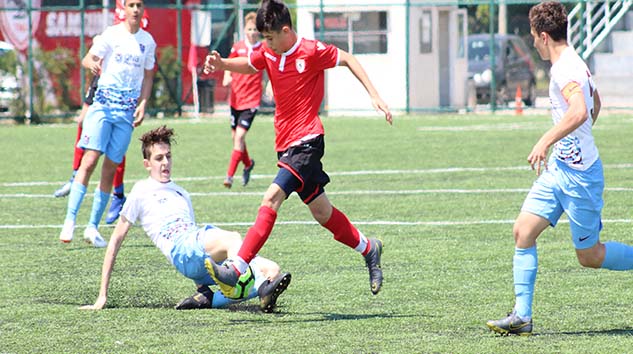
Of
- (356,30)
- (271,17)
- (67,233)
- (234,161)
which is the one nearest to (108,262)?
(271,17)

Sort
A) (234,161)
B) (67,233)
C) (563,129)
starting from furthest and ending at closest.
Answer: (234,161)
(67,233)
(563,129)

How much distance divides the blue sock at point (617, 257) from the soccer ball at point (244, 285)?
6.94 ft

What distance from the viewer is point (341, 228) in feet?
27.6

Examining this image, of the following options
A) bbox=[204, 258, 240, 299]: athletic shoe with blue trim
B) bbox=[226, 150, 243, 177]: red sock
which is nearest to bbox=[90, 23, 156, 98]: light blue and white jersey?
bbox=[204, 258, 240, 299]: athletic shoe with blue trim

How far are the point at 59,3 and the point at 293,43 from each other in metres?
27.7

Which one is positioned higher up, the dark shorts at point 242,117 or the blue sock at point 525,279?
the dark shorts at point 242,117

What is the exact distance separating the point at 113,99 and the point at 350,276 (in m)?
3.33

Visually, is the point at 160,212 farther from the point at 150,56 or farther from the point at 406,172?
the point at 406,172

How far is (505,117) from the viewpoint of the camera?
30.1m

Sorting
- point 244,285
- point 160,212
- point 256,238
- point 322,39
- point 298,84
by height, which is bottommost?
point 244,285

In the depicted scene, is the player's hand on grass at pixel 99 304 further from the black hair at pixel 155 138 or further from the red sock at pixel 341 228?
the red sock at pixel 341 228

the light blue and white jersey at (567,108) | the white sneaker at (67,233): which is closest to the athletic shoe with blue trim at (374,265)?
the light blue and white jersey at (567,108)

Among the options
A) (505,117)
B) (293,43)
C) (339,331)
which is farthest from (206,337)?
(505,117)

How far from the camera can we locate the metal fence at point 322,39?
104 ft
